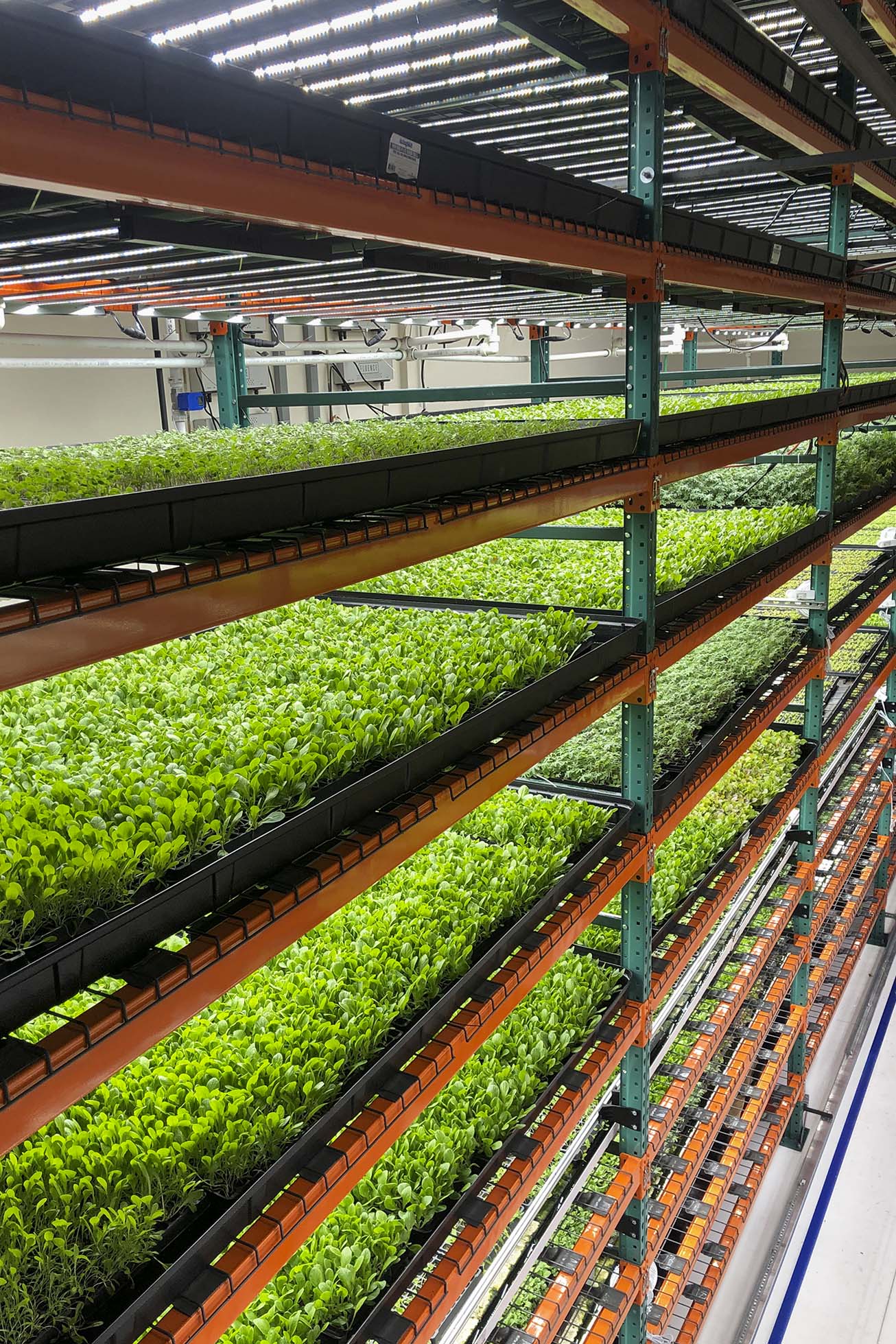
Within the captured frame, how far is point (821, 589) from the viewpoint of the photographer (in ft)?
14.4

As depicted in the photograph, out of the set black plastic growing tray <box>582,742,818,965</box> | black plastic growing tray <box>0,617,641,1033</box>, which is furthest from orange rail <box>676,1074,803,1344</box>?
black plastic growing tray <box>0,617,641,1033</box>

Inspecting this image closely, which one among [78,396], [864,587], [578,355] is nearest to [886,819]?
[864,587]

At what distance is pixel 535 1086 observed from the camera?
2357 millimetres

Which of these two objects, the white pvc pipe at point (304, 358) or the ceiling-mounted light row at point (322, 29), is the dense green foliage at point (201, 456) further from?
the white pvc pipe at point (304, 358)

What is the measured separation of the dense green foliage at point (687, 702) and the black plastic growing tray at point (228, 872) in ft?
3.04

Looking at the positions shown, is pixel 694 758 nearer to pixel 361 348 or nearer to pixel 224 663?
pixel 224 663

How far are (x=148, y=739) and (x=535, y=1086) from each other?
1.33 m

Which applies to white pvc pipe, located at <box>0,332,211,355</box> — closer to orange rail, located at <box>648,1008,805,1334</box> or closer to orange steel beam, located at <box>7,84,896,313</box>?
orange steel beam, located at <box>7,84,896,313</box>

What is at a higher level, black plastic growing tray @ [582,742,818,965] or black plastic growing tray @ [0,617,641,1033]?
black plastic growing tray @ [0,617,641,1033]

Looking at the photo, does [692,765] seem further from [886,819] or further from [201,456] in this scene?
[886,819]

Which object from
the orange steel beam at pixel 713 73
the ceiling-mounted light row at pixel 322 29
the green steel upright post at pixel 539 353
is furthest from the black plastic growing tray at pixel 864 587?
the ceiling-mounted light row at pixel 322 29

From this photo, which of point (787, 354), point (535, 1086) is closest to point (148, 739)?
point (535, 1086)

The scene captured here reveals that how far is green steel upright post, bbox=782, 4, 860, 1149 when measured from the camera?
162 inches

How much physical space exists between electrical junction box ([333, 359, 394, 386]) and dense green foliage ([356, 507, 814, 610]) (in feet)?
15.4
